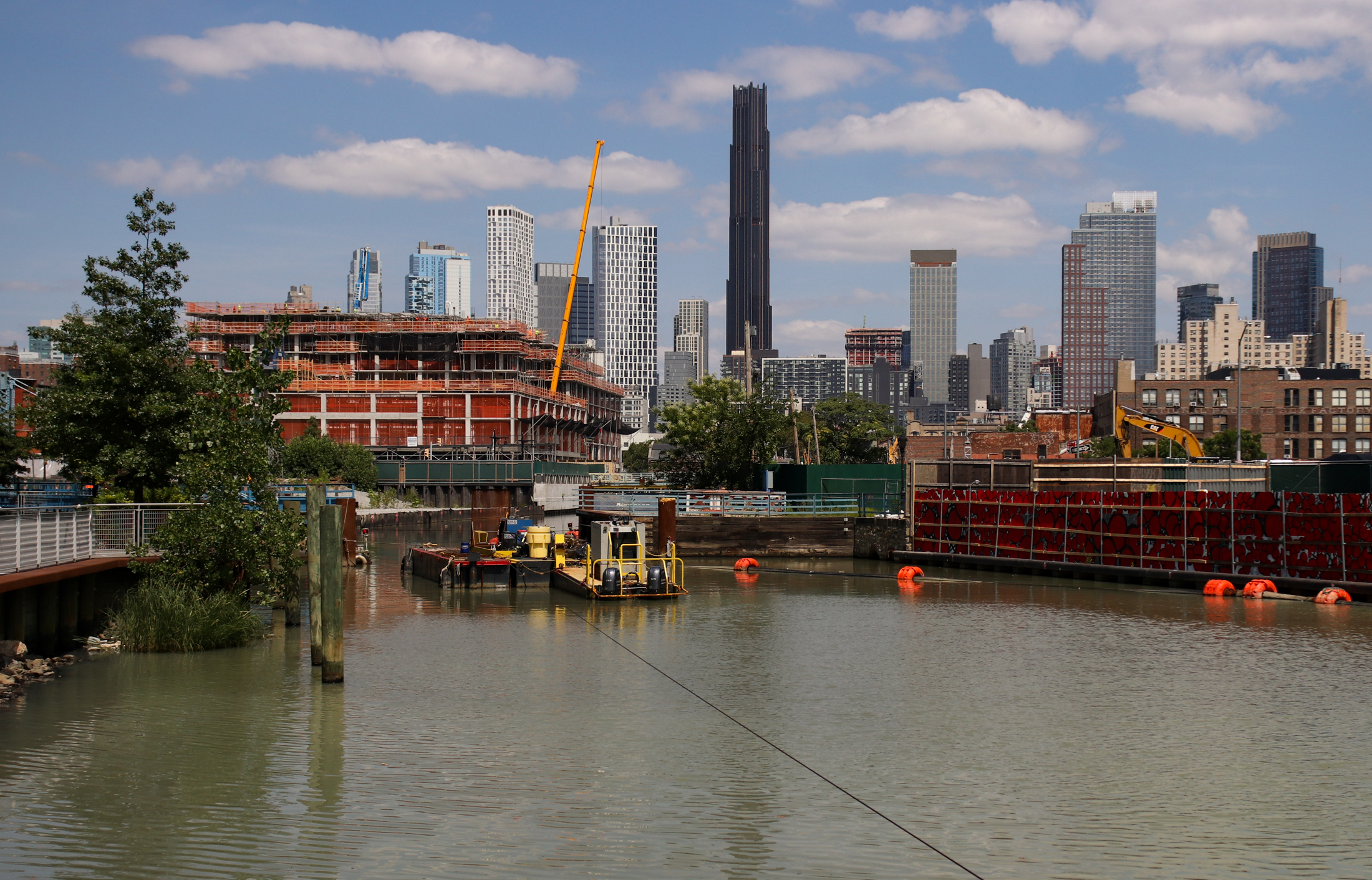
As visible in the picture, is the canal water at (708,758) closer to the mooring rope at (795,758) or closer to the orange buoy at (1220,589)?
the mooring rope at (795,758)

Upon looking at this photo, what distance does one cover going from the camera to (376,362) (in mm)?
167375

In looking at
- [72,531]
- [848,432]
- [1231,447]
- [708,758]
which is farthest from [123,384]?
[1231,447]

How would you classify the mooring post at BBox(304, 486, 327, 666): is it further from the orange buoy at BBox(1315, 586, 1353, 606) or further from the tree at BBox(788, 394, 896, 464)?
the tree at BBox(788, 394, 896, 464)

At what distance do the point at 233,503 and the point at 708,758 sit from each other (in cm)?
1534

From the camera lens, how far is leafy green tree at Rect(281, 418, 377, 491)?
107562mm

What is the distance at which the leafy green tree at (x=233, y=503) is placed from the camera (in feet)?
91.8

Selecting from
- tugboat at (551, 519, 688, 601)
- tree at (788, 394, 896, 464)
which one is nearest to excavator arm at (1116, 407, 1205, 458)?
tugboat at (551, 519, 688, 601)

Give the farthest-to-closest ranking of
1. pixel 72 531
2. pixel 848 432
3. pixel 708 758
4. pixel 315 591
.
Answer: pixel 848 432 → pixel 72 531 → pixel 315 591 → pixel 708 758

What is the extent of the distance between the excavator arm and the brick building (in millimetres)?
72587

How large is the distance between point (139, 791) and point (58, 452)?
2466 cm

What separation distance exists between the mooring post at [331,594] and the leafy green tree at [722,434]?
55.5m

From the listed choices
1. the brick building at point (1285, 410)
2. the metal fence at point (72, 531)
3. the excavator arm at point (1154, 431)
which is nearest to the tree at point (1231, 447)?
the brick building at point (1285, 410)

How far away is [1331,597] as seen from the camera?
118ft

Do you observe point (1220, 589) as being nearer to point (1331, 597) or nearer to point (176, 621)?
point (1331, 597)
